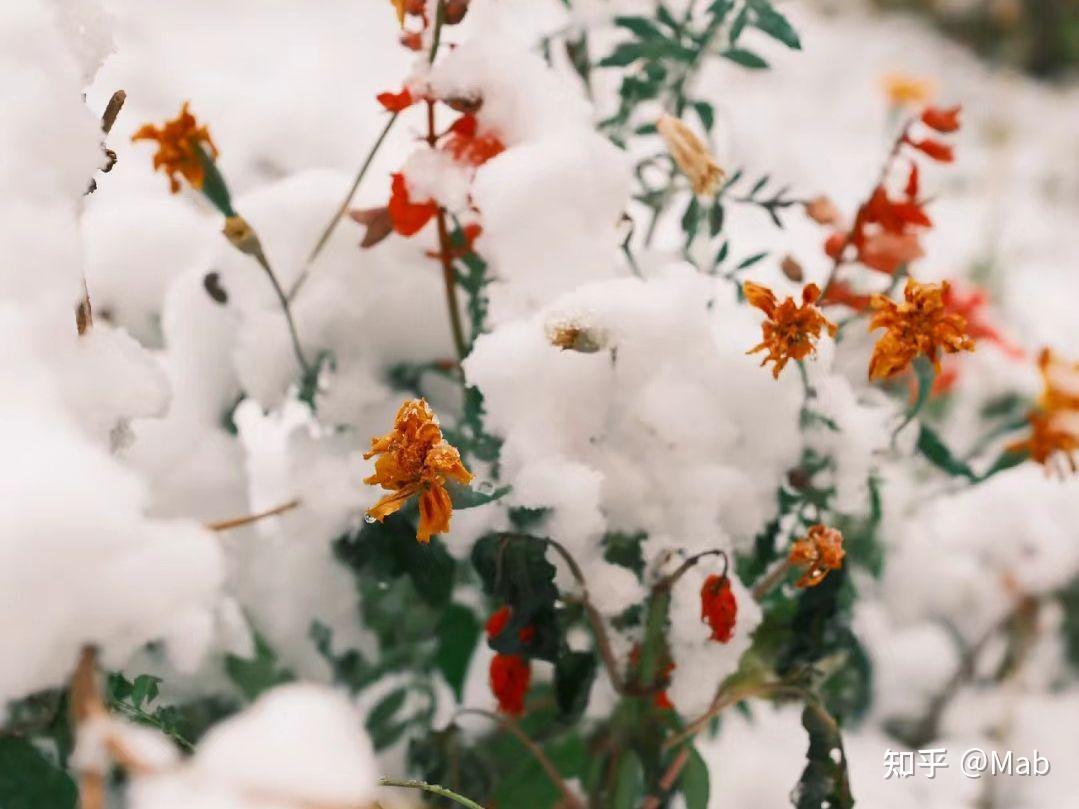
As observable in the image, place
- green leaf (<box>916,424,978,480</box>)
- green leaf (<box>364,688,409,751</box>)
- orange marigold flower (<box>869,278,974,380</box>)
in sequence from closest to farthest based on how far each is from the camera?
orange marigold flower (<box>869,278,974,380</box>)
green leaf (<box>916,424,978,480</box>)
green leaf (<box>364,688,409,751</box>)

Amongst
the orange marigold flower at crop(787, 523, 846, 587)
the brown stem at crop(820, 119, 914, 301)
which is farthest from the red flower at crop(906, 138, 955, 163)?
the orange marigold flower at crop(787, 523, 846, 587)

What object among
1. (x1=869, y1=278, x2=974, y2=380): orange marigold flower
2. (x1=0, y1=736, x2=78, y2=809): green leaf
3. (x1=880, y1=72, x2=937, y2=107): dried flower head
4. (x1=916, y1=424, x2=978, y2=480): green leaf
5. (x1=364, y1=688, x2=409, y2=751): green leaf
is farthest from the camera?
(x1=880, y1=72, x2=937, y2=107): dried flower head

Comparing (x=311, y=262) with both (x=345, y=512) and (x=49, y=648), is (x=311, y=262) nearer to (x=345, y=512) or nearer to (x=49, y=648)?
(x=345, y=512)

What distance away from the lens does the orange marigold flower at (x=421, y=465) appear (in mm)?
406

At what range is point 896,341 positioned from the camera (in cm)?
46

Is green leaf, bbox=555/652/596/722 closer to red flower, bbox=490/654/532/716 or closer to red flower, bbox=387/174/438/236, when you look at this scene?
red flower, bbox=490/654/532/716

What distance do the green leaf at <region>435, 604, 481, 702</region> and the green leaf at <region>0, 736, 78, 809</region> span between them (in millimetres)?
250

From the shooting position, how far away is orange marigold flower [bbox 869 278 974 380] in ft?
1.50

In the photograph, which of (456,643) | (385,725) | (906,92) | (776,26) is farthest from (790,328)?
(906,92)

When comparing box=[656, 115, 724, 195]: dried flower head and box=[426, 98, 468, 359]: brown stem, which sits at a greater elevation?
A: box=[656, 115, 724, 195]: dried flower head

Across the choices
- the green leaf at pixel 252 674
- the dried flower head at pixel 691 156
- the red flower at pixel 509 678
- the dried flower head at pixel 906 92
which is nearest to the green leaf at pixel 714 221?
the dried flower head at pixel 691 156

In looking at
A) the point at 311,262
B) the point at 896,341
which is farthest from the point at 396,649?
the point at 896,341

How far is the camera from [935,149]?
0.57 meters

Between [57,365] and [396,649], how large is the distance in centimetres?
40
